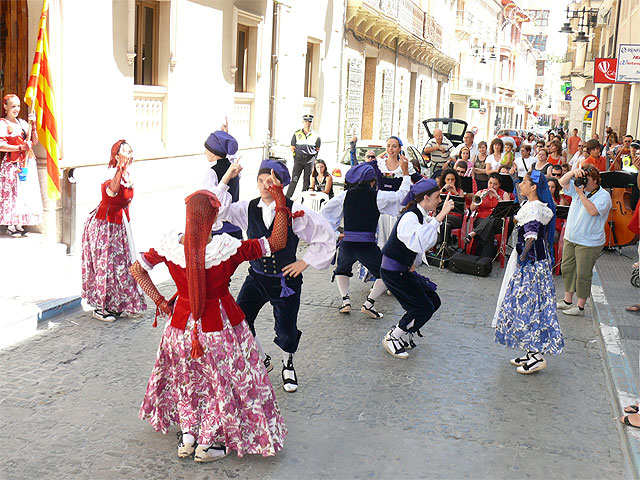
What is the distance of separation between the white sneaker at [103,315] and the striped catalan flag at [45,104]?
266 cm

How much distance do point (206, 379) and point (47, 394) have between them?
5.54 ft

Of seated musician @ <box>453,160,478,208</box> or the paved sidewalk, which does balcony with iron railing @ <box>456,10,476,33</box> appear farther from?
the paved sidewalk

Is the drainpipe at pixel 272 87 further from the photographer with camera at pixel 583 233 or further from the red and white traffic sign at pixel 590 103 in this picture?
the red and white traffic sign at pixel 590 103

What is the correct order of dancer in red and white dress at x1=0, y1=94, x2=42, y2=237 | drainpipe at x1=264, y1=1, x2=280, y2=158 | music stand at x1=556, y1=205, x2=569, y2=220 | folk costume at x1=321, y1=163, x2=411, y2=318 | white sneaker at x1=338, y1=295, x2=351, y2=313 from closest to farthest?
1. folk costume at x1=321, y1=163, x2=411, y2=318
2. white sneaker at x1=338, y1=295, x2=351, y2=313
3. dancer in red and white dress at x1=0, y1=94, x2=42, y2=237
4. music stand at x1=556, y1=205, x2=569, y2=220
5. drainpipe at x1=264, y1=1, x2=280, y2=158

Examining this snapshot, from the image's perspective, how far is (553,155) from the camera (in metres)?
17.0

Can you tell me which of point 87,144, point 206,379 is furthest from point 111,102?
point 206,379

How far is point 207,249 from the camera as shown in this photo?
14.6 feet

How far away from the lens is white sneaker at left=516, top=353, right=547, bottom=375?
21.7ft

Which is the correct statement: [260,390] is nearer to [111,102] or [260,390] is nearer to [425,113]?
[111,102]

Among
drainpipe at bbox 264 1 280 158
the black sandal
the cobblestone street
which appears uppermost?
drainpipe at bbox 264 1 280 158

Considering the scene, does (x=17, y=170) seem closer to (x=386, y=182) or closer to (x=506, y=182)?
(x=386, y=182)

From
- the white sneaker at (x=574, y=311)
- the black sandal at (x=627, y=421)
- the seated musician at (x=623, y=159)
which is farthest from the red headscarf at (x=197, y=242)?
the seated musician at (x=623, y=159)

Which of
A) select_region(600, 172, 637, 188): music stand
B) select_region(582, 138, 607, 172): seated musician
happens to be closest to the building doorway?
select_region(600, 172, 637, 188): music stand

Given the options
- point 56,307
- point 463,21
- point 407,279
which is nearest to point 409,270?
point 407,279
